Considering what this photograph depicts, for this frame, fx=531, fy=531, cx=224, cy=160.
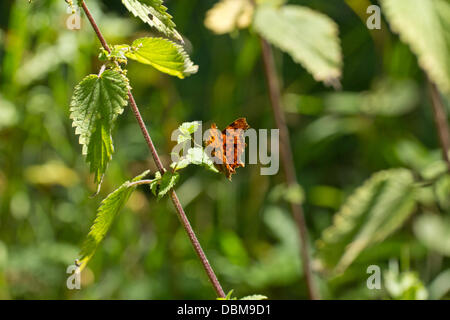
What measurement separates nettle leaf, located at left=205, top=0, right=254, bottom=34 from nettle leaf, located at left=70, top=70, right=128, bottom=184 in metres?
0.45

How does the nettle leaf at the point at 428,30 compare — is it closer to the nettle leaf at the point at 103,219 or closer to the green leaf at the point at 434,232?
the nettle leaf at the point at 103,219

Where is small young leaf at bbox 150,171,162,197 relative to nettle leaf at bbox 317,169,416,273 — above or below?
above

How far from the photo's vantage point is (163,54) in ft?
1.70

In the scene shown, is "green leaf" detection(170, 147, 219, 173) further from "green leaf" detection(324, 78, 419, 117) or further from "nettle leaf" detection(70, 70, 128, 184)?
"green leaf" detection(324, 78, 419, 117)

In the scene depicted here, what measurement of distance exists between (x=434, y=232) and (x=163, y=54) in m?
1.03

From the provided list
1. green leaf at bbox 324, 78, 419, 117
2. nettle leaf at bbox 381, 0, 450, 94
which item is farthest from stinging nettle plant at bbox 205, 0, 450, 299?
green leaf at bbox 324, 78, 419, 117

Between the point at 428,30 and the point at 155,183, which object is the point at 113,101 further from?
the point at 428,30

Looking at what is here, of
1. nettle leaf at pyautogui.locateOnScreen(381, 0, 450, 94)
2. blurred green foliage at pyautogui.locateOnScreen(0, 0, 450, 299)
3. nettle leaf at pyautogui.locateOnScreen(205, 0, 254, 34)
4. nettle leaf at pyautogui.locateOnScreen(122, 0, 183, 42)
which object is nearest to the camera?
nettle leaf at pyautogui.locateOnScreen(122, 0, 183, 42)

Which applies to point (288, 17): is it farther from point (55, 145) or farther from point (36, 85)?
point (36, 85)

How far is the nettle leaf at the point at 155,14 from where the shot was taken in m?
0.46

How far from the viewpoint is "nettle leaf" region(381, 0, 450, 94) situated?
0.60 metres

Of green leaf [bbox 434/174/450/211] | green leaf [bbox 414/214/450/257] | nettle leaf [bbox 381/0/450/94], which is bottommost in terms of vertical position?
green leaf [bbox 414/214/450/257]
